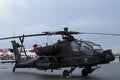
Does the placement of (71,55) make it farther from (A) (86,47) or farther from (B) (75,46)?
(A) (86,47)

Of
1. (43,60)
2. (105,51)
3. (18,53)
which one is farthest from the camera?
(18,53)

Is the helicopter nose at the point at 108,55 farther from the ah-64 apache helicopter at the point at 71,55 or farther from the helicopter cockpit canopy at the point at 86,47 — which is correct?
the helicopter cockpit canopy at the point at 86,47

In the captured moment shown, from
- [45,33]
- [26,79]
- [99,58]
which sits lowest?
[26,79]

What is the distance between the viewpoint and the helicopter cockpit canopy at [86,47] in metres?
18.6

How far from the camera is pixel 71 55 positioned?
1980cm

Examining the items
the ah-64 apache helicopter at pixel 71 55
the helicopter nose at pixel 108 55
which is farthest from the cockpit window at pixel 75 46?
the helicopter nose at pixel 108 55

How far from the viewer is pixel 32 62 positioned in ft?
75.0

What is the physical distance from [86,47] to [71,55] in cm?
132

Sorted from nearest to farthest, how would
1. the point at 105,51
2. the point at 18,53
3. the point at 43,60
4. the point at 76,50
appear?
the point at 105,51 < the point at 76,50 < the point at 43,60 < the point at 18,53

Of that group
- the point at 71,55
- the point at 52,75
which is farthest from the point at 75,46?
the point at 52,75

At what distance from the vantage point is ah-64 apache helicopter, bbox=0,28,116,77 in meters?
18.3

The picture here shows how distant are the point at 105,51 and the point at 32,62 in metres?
6.80

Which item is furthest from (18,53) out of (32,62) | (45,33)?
(45,33)

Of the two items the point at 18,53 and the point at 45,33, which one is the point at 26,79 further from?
the point at 18,53
